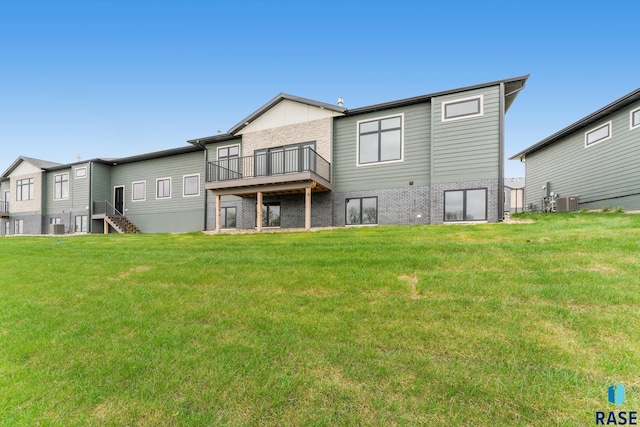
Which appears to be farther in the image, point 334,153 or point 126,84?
point 126,84

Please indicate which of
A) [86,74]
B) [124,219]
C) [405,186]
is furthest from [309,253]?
[86,74]

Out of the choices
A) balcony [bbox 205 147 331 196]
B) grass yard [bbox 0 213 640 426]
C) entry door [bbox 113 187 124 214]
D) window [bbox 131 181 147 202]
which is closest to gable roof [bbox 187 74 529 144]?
balcony [bbox 205 147 331 196]

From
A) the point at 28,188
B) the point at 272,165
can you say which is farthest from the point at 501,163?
the point at 28,188

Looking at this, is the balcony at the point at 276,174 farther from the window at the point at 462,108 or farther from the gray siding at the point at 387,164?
the window at the point at 462,108

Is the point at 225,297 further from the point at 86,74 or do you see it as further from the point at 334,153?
the point at 86,74

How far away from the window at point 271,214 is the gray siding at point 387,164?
334 centimetres

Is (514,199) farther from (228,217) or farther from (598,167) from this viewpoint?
(228,217)

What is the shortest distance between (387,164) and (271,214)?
20.6 ft

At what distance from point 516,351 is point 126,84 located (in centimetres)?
2704

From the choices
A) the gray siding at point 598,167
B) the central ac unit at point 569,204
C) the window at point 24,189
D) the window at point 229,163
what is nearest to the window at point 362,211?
the window at point 229,163

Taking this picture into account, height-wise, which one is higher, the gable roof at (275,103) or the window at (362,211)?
the gable roof at (275,103)

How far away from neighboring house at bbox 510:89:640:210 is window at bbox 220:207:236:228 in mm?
17023

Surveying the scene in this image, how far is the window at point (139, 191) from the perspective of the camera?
62.8 ft

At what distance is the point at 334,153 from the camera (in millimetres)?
13430
